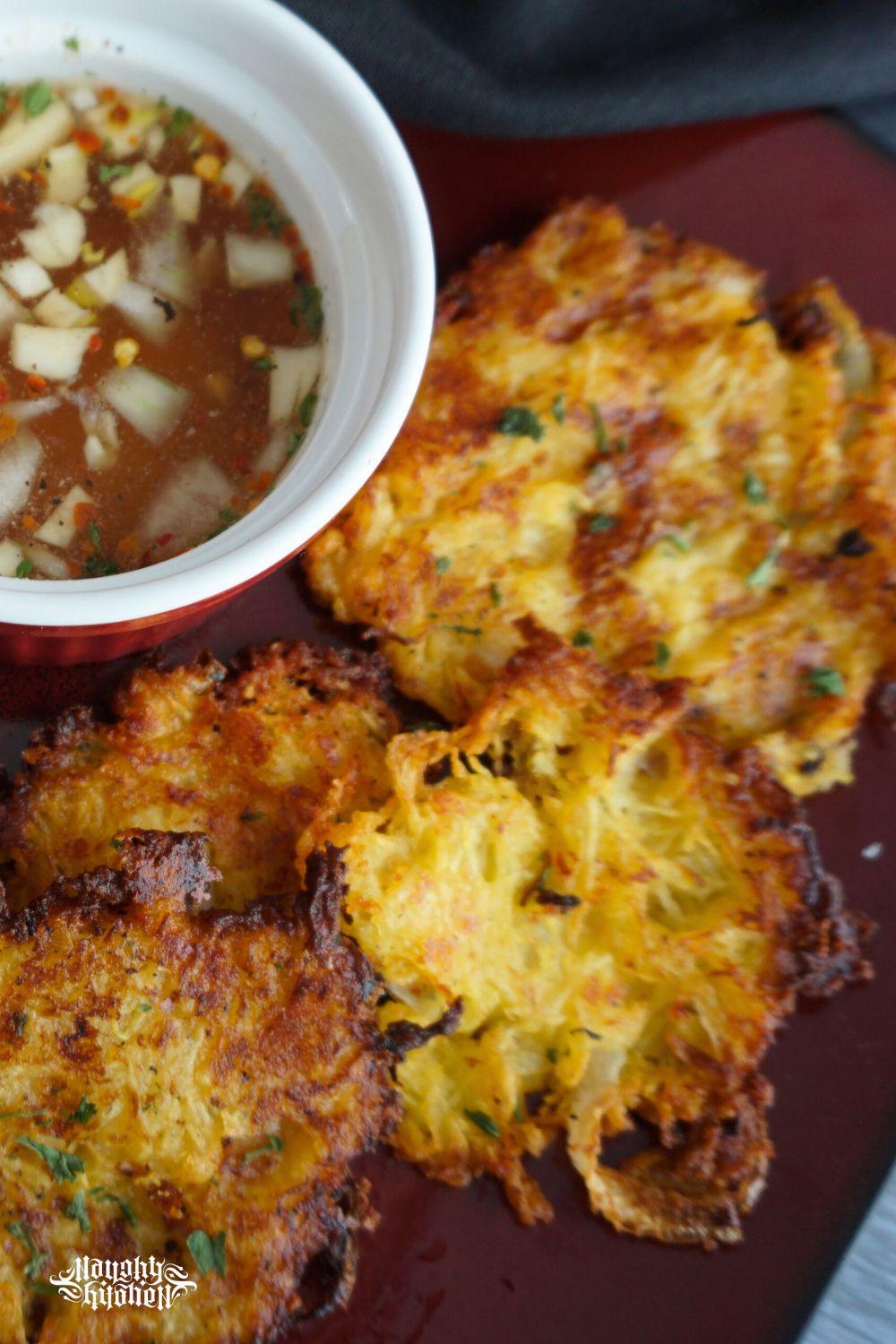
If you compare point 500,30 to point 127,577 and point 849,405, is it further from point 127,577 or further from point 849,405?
point 127,577

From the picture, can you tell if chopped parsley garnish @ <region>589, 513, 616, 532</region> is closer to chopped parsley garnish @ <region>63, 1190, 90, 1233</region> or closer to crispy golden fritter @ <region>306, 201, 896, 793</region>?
crispy golden fritter @ <region>306, 201, 896, 793</region>

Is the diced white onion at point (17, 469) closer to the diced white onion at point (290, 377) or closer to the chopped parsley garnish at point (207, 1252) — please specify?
the diced white onion at point (290, 377)

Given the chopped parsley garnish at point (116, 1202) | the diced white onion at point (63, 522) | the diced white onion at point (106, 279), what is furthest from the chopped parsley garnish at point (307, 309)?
the chopped parsley garnish at point (116, 1202)

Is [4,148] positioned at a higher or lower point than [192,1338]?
higher

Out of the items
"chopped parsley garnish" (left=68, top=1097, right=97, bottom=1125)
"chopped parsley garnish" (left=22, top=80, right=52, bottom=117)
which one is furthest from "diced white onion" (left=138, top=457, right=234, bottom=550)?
"chopped parsley garnish" (left=68, top=1097, right=97, bottom=1125)

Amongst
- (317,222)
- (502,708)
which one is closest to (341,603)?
(502,708)
